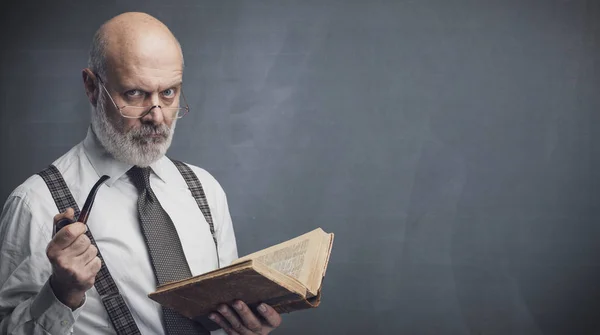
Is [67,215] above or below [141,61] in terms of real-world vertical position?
below

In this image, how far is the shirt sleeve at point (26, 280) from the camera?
4.28 feet

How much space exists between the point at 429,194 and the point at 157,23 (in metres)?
1.21

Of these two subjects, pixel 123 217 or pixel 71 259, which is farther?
pixel 123 217

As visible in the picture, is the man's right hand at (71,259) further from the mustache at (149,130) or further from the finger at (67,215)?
the mustache at (149,130)

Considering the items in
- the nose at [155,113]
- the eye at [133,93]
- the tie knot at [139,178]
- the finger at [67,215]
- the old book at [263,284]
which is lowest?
the old book at [263,284]

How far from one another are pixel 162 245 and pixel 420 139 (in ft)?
3.75

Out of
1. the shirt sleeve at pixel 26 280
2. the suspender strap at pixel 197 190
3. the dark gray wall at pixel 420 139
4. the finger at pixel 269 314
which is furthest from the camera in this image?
the dark gray wall at pixel 420 139

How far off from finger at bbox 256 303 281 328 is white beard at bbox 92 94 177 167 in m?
0.40

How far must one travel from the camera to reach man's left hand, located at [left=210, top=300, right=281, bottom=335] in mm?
1401

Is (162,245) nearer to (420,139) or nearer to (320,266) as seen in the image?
(320,266)

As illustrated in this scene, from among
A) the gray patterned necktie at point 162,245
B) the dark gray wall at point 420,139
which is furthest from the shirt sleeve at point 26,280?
the dark gray wall at point 420,139

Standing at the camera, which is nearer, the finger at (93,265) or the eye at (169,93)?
the finger at (93,265)

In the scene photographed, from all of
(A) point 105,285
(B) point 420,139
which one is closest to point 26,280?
(A) point 105,285

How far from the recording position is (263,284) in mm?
1278
